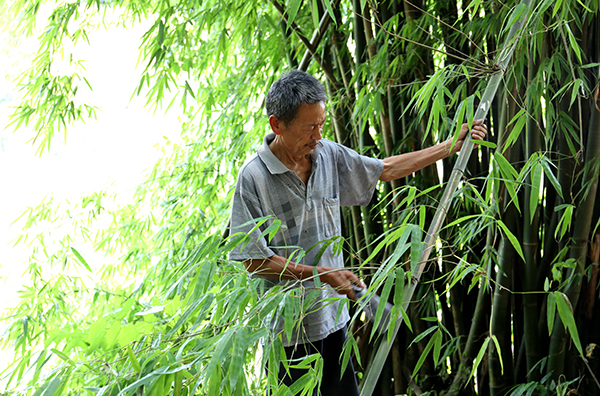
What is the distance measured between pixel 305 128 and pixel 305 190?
198mm

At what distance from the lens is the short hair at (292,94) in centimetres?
128

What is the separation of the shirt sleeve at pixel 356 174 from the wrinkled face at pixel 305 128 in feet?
0.65

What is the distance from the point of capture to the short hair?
128cm

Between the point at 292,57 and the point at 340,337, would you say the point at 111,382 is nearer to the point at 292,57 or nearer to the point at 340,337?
the point at 340,337

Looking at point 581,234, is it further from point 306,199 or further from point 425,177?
point 306,199

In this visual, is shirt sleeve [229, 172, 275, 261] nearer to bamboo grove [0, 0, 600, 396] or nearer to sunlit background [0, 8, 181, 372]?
bamboo grove [0, 0, 600, 396]

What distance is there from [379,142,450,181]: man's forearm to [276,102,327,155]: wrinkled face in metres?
0.28

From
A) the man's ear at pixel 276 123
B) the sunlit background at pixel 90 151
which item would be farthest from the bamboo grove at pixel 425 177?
the sunlit background at pixel 90 151

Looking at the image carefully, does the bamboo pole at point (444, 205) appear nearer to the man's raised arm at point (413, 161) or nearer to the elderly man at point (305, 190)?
the elderly man at point (305, 190)

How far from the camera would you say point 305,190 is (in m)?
1.43

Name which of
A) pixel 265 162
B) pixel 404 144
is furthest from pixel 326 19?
pixel 265 162

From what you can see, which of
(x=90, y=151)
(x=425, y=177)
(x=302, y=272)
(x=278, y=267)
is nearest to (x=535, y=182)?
(x=302, y=272)

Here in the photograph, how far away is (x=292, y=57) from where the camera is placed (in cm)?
213

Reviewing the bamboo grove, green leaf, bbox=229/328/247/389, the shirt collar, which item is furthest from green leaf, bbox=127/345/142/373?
the shirt collar
